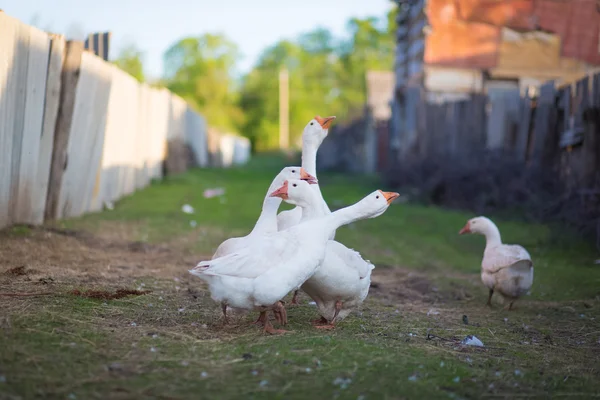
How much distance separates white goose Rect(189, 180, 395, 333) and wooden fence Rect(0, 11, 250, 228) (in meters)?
3.80

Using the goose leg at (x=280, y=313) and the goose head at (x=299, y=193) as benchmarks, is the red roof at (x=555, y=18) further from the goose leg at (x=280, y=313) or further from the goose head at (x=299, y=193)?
the goose leg at (x=280, y=313)

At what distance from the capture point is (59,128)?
927 cm

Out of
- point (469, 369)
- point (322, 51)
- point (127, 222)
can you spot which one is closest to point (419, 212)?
point (127, 222)

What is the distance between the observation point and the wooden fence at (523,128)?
398 inches

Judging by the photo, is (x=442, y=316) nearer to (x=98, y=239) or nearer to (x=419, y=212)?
(x=98, y=239)

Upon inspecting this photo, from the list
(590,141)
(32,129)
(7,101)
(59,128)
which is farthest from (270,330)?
(590,141)

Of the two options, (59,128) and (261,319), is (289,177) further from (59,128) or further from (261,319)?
(59,128)

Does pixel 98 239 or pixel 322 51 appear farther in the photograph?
pixel 322 51

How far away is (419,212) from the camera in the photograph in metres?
13.6

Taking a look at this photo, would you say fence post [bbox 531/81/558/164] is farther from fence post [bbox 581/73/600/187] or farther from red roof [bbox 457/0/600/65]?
red roof [bbox 457/0/600/65]

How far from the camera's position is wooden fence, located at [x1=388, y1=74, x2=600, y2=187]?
10.1 metres

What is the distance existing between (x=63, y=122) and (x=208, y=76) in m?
68.0

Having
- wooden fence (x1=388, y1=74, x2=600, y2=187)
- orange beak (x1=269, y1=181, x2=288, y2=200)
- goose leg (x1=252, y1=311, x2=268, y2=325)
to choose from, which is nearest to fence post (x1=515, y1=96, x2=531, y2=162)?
wooden fence (x1=388, y1=74, x2=600, y2=187)

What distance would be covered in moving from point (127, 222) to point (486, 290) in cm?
550
